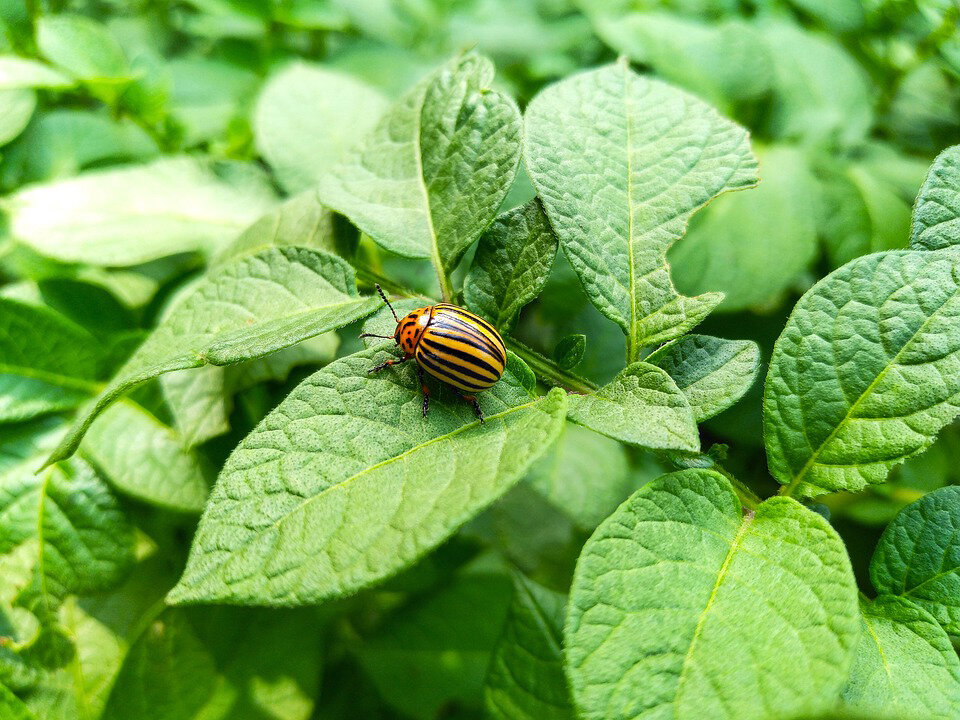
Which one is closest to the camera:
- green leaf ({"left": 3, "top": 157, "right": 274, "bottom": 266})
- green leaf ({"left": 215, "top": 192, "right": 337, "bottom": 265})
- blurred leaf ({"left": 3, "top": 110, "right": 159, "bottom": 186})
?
green leaf ({"left": 215, "top": 192, "right": 337, "bottom": 265})

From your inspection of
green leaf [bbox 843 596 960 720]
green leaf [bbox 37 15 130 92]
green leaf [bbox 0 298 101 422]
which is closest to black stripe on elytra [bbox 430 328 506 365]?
green leaf [bbox 843 596 960 720]

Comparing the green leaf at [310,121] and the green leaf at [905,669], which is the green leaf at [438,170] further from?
the green leaf at [905,669]

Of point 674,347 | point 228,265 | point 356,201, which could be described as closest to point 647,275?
point 674,347

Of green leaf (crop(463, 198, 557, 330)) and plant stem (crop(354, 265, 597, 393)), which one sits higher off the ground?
green leaf (crop(463, 198, 557, 330))

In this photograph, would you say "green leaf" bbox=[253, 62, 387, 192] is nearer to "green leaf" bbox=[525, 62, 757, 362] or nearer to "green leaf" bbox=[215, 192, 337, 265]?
"green leaf" bbox=[215, 192, 337, 265]

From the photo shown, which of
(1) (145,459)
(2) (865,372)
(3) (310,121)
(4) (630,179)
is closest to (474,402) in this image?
(4) (630,179)

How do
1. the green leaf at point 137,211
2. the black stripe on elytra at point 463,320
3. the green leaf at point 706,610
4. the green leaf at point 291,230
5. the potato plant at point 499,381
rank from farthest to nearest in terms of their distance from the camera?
the green leaf at point 137,211 < the green leaf at point 291,230 < the black stripe on elytra at point 463,320 < the potato plant at point 499,381 < the green leaf at point 706,610

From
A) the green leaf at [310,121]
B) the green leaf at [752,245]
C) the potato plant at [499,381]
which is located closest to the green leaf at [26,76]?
the potato plant at [499,381]

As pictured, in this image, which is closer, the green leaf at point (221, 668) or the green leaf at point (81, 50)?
the green leaf at point (221, 668)

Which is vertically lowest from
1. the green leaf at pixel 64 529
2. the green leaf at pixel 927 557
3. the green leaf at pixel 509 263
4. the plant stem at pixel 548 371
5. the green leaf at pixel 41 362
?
the green leaf at pixel 64 529
